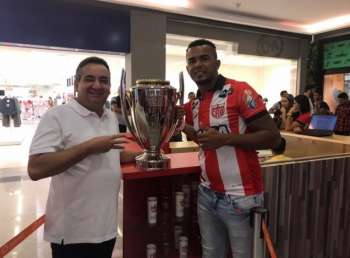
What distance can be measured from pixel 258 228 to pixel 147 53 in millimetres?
4981

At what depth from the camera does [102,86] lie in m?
1.15

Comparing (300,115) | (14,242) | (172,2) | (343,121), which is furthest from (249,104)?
(172,2)

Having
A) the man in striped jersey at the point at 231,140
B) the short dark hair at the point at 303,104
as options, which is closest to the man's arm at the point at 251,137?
the man in striped jersey at the point at 231,140

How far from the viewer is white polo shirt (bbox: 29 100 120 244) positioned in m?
1.08

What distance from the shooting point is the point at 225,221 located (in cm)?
133

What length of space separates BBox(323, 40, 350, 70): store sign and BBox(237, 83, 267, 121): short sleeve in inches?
277

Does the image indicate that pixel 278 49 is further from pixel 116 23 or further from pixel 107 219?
pixel 107 219

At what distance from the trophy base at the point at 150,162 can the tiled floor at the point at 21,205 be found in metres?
0.46

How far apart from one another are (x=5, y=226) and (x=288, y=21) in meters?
6.41

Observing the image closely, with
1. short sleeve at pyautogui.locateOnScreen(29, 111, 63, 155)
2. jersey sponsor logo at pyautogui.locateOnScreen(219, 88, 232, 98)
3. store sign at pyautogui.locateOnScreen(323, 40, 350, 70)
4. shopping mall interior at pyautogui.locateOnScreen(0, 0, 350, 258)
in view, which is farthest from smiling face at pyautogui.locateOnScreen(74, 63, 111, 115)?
store sign at pyautogui.locateOnScreen(323, 40, 350, 70)

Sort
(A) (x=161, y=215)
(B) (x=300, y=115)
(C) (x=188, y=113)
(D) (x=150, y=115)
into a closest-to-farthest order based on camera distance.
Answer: (D) (x=150, y=115) < (C) (x=188, y=113) < (A) (x=161, y=215) < (B) (x=300, y=115)

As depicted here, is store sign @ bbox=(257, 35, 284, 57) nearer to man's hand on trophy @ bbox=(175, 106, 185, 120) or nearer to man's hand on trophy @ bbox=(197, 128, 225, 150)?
man's hand on trophy @ bbox=(175, 106, 185, 120)

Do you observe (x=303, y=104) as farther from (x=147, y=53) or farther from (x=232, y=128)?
(x=232, y=128)

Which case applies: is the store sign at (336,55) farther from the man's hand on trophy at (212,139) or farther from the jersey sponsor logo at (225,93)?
the man's hand on trophy at (212,139)
